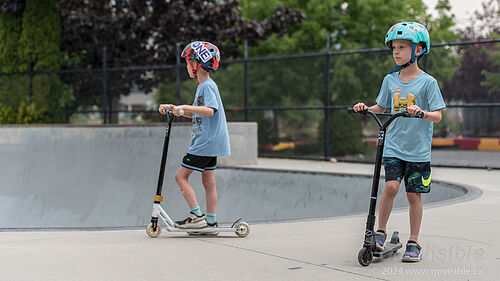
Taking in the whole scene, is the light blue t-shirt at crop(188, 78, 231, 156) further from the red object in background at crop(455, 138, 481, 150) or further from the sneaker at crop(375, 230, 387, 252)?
the red object in background at crop(455, 138, 481, 150)

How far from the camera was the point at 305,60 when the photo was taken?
21828mm

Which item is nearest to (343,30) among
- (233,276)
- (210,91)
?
(210,91)

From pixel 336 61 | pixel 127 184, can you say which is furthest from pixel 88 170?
pixel 336 61

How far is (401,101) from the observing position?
4.65m

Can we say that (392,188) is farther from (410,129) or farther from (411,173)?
(410,129)

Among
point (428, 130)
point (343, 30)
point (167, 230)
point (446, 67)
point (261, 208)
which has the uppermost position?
point (343, 30)

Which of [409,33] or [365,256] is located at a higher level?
[409,33]

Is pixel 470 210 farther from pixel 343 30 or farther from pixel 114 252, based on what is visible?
pixel 343 30

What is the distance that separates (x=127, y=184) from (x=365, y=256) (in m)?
9.03

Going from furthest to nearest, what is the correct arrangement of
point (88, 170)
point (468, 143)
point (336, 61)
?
point (468, 143), point (336, 61), point (88, 170)

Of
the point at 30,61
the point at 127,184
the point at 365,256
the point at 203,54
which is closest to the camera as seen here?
the point at 365,256

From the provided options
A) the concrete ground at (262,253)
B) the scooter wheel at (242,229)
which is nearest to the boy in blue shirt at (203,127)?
the scooter wheel at (242,229)

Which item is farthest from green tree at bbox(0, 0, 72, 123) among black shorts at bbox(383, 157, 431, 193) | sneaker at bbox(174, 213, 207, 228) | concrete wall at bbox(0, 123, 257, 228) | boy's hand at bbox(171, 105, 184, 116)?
black shorts at bbox(383, 157, 431, 193)

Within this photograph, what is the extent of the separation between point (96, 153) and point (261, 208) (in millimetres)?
4625
